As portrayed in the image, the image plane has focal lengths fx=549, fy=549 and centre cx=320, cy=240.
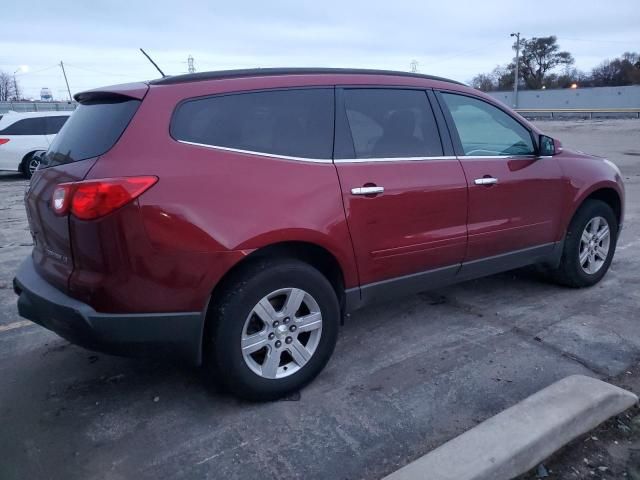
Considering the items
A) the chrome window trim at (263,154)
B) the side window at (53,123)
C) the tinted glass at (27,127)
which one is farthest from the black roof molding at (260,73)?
the tinted glass at (27,127)

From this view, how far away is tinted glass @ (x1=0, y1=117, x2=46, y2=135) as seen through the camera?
13281 millimetres

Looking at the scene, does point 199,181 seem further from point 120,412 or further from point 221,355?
point 120,412

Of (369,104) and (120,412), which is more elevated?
(369,104)

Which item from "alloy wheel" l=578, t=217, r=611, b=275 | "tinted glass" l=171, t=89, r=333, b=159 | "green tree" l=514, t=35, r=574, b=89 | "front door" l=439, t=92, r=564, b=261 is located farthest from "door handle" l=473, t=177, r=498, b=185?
"green tree" l=514, t=35, r=574, b=89

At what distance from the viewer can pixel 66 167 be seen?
2.87 meters

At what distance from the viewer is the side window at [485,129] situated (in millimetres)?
3996

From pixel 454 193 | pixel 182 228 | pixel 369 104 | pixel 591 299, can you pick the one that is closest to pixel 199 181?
pixel 182 228

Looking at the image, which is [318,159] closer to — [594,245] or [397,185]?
[397,185]

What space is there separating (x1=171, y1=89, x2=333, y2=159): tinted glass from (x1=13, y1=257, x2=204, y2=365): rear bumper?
3.05 feet

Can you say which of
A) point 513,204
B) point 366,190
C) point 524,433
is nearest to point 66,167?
point 366,190

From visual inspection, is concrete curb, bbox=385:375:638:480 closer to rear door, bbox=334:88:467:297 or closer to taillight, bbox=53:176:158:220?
rear door, bbox=334:88:467:297

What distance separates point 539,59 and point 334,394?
3093 inches

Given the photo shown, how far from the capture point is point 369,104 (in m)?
3.55

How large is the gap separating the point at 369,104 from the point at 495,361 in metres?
1.85
